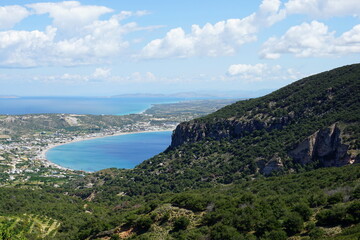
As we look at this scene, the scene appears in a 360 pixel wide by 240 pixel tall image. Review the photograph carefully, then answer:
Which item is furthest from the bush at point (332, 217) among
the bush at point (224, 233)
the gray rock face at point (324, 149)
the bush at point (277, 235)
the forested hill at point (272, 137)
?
the gray rock face at point (324, 149)

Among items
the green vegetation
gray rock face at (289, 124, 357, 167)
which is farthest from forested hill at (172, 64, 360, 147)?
gray rock face at (289, 124, 357, 167)

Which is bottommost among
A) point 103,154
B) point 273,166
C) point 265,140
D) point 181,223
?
point 103,154

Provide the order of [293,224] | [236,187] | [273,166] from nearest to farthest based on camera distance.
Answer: [293,224], [236,187], [273,166]

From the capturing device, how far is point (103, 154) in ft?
537

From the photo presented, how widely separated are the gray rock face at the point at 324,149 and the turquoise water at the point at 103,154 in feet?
288

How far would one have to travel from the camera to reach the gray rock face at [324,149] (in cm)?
4844

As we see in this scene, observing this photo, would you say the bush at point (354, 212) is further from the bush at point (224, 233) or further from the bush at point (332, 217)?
the bush at point (224, 233)

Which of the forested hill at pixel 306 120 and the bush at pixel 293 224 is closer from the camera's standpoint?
the bush at pixel 293 224

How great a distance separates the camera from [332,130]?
52.0 m

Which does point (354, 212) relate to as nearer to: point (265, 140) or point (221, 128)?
point (265, 140)

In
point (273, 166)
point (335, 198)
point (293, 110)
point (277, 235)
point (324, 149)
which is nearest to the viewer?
point (277, 235)

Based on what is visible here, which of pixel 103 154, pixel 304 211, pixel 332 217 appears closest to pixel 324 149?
pixel 304 211

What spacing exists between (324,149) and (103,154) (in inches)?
4983

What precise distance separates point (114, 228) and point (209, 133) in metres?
51.8
